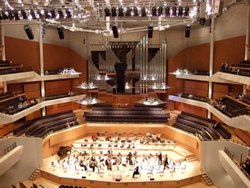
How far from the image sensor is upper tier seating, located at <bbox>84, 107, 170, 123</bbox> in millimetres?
15766

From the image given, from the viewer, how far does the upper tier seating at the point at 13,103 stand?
11794 mm

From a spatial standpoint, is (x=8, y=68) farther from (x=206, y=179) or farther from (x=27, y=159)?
(x=206, y=179)

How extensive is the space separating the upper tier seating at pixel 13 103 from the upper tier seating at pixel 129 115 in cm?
331

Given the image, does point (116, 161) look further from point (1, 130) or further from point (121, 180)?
point (1, 130)

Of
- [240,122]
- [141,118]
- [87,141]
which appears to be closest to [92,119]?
[87,141]

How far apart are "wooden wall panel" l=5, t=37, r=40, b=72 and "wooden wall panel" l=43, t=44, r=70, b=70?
859 millimetres

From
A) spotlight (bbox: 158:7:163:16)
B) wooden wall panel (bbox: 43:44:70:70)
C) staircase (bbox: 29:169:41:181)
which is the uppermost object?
spotlight (bbox: 158:7:163:16)

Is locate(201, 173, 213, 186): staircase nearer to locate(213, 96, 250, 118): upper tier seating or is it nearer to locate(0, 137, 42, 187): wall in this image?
locate(213, 96, 250, 118): upper tier seating

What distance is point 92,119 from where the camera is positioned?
15.9 meters


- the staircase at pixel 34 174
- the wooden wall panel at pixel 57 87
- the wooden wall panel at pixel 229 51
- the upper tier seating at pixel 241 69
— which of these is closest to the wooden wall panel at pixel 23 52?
the wooden wall panel at pixel 57 87

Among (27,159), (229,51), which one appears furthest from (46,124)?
(229,51)

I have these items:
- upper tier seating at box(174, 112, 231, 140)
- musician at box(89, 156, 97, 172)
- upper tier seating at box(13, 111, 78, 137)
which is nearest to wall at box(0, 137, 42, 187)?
upper tier seating at box(13, 111, 78, 137)

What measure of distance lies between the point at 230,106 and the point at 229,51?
317 centimetres

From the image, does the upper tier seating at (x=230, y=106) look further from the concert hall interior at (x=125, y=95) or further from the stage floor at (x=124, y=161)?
the stage floor at (x=124, y=161)
